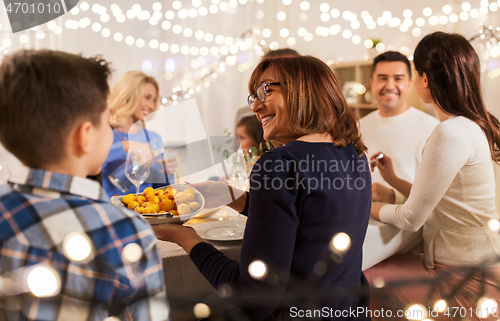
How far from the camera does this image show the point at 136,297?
50 cm

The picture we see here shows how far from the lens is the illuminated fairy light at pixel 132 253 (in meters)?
0.50

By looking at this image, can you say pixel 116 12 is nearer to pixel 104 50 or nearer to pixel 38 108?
pixel 104 50

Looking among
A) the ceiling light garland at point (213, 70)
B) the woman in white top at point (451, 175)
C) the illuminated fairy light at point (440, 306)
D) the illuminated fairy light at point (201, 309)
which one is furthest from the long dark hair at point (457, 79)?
the ceiling light garland at point (213, 70)

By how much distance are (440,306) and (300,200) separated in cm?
26

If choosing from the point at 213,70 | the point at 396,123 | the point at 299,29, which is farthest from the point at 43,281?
the point at 299,29

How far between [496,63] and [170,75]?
2262mm

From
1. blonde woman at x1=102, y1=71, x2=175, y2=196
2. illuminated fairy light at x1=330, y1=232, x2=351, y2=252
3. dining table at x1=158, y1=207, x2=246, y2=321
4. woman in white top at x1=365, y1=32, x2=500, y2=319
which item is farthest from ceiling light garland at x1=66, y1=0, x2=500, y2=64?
illuminated fairy light at x1=330, y1=232, x2=351, y2=252

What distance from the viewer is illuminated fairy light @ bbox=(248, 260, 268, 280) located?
650 millimetres

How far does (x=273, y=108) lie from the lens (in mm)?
810

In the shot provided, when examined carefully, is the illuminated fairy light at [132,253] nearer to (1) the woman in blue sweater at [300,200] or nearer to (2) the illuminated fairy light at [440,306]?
(1) the woman in blue sweater at [300,200]

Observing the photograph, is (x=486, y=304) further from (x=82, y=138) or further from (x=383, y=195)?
(x=383, y=195)

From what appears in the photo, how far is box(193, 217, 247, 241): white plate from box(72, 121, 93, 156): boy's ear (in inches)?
18.6

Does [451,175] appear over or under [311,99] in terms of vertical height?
under

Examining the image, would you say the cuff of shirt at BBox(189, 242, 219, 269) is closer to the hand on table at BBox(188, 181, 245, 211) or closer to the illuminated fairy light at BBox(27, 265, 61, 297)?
the hand on table at BBox(188, 181, 245, 211)
